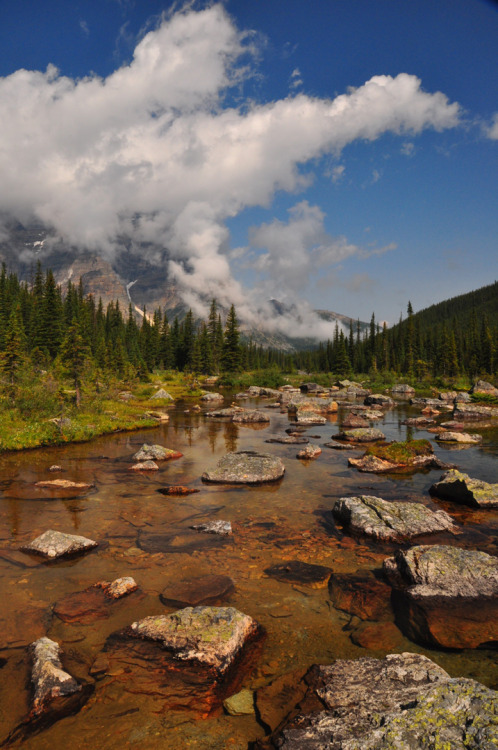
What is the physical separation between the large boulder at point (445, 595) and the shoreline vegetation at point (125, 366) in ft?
65.1

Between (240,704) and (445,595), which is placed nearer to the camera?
(240,704)

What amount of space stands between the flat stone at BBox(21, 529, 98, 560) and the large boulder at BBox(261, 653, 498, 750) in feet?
20.8

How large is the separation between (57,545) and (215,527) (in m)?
3.98

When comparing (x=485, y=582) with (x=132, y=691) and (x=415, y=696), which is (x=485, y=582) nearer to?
(x=415, y=696)

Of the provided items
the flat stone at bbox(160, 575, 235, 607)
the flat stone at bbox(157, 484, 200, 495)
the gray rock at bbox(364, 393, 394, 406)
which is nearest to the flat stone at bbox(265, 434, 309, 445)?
the flat stone at bbox(157, 484, 200, 495)

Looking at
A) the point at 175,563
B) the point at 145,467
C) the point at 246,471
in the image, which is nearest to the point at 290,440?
the point at 246,471

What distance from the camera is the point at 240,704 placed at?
491cm

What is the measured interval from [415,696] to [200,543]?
21.1 feet

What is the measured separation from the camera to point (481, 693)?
3.94 meters

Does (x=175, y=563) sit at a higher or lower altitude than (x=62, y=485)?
lower

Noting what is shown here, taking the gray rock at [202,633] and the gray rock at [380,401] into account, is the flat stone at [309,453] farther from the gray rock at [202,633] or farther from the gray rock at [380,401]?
the gray rock at [380,401]

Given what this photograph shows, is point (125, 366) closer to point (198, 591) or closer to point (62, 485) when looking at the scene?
point (62, 485)

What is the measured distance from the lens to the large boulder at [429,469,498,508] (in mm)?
12477

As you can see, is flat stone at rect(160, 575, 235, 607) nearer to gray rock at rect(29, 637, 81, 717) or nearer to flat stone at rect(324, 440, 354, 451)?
gray rock at rect(29, 637, 81, 717)
